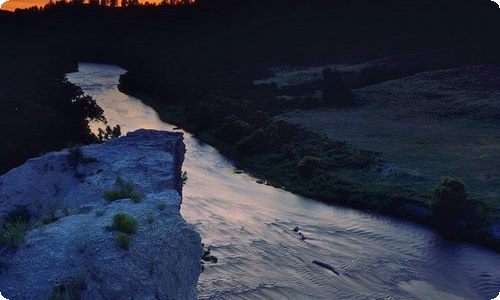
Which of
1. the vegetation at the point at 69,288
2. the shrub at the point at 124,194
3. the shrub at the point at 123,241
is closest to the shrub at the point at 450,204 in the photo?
the shrub at the point at 124,194

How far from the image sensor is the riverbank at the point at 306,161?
117ft

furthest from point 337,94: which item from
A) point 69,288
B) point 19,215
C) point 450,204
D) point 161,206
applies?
point 69,288

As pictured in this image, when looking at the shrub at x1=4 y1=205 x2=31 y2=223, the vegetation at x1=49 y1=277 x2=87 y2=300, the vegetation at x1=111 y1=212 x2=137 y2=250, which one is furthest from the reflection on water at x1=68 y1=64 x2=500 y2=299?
the vegetation at x1=49 y1=277 x2=87 y2=300

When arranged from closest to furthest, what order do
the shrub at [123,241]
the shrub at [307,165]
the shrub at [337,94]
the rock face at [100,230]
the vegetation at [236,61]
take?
the rock face at [100,230]
the shrub at [123,241]
the vegetation at [236,61]
the shrub at [307,165]
the shrub at [337,94]

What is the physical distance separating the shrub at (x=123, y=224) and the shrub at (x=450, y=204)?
76.7ft

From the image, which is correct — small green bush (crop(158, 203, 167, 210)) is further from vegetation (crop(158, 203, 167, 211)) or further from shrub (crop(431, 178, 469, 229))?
shrub (crop(431, 178, 469, 229))

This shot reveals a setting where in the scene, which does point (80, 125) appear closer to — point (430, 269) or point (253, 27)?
point (430, 269)

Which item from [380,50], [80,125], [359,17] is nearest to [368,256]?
[80,125]

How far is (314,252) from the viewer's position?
1134 inches

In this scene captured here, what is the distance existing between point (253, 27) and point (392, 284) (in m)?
94.9

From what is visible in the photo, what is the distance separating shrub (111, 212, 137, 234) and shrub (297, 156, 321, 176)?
29.2 meters

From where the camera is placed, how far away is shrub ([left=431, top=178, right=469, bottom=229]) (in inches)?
1291

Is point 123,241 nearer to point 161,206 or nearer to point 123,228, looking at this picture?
point 123,228

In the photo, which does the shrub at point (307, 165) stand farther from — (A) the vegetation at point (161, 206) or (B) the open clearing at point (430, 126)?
(A) the vegetation at point (161, 206)
